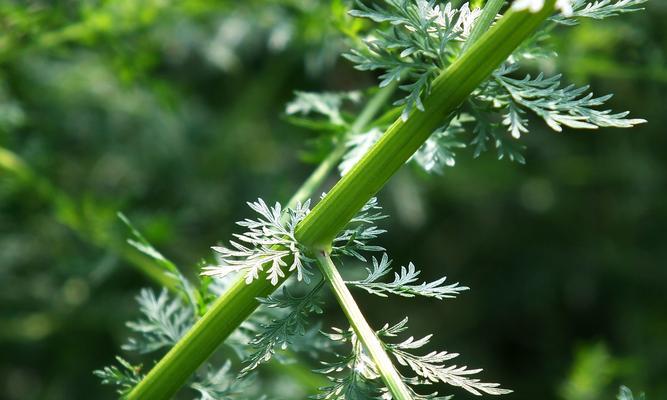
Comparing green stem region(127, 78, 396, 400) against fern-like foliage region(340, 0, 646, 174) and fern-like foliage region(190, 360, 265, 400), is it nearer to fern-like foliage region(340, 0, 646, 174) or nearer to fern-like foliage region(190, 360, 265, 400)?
fern-like foliage region(190, 360, 265, 400)

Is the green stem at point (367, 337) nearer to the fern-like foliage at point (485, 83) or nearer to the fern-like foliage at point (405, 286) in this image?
the fern-like foliage at point (405, 286)

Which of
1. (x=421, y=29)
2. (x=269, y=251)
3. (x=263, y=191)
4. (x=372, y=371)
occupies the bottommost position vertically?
(x=372, y=371)

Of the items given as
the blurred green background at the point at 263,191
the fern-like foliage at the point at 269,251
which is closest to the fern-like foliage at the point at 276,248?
the fern-like foliage at the point at 269,251

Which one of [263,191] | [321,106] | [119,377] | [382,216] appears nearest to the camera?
[382,216]

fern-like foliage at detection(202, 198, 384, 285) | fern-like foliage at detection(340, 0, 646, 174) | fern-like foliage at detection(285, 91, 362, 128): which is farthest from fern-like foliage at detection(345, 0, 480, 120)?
fern-like foliage at detection(285, 91, 362, 128)

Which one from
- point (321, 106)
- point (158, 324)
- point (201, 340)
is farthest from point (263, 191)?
point (201, 340)

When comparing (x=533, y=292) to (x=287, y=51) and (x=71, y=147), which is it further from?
(x=71, y=147)

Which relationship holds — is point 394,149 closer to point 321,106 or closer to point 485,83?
point 485,83
